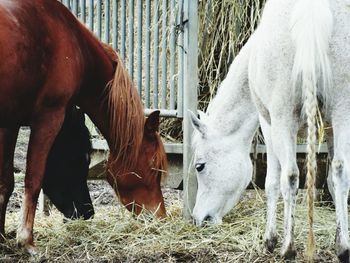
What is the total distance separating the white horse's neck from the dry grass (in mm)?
665

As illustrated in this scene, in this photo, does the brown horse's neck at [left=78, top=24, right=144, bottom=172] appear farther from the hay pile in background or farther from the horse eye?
the hay pile in background

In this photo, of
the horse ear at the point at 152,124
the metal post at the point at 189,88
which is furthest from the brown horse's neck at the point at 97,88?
the metal post at the point at 189,88

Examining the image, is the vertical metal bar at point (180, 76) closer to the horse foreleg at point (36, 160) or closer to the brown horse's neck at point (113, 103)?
the brown horse's neck at point (113, 103)

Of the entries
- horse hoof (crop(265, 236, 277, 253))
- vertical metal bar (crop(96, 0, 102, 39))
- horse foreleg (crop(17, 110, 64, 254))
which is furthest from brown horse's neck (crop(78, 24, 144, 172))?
horse hoof (crop(265, 236, 277, 253))

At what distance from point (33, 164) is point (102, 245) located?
0.70 m

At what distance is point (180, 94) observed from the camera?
20.2 feet

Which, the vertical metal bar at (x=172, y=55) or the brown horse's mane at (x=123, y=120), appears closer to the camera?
the brown horse's mane at (x=123, y=120)

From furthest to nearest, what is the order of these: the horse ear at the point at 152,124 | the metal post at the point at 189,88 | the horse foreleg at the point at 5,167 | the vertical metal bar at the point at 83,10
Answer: the vertical metal bar at the point at 83,10, the metal post at the point at 189,88, the horse ear at the point at 152,124, the horse foreleg at the point at 5,167

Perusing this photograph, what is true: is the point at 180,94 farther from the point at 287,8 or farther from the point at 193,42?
the point at 287,8

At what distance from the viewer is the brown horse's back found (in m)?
4.78

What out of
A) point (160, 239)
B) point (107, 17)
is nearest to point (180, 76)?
point (107, 17)

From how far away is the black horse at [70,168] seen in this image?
5.69m

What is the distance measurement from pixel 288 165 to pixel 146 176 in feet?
4.99

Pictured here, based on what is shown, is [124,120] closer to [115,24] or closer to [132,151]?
[132,151]
